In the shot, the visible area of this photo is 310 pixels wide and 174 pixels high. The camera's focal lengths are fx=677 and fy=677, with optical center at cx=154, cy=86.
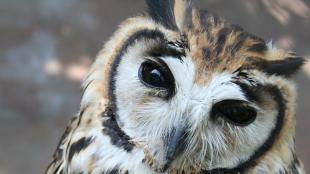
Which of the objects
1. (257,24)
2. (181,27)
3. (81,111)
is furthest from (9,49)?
(181,27)

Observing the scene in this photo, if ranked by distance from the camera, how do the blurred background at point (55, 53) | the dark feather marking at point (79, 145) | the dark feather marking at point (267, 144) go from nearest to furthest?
the dark feather marking at point (267, 144)
the dark feather marking at point (79, 145)
the blurred background at point (55, 53)

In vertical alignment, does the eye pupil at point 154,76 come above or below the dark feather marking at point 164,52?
below

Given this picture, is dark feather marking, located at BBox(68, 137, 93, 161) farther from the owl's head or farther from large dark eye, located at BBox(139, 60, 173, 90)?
large dark eye, located at BBox(139, 60, 173, 90)

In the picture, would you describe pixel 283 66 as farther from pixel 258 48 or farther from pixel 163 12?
pixel 163 12

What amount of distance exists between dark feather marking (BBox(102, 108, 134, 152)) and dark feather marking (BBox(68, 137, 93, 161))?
81 millimetres

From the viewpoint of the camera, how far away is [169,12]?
6.17ft

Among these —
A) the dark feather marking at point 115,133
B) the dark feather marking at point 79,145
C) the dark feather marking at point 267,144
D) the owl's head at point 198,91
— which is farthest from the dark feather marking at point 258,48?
the dark feather marking at point 79,145

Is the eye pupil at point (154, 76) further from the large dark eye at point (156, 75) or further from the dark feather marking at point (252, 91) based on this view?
the dark feather marking at point (252, 91)

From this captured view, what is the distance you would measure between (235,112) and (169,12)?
344mm

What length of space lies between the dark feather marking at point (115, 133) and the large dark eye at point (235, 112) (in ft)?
0.88

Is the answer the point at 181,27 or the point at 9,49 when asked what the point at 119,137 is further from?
the point at 9,49

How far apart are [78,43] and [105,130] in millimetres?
2673

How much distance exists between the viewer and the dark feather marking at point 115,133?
1881 mm

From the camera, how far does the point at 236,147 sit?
1.83 meters
